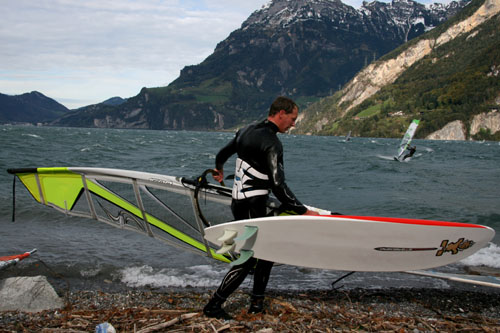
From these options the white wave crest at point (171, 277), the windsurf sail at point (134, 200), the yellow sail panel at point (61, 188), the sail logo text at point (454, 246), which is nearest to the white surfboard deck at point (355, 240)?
the sail logo text at point (454, 246)

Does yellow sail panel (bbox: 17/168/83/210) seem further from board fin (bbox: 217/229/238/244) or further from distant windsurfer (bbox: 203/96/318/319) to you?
distant windsurfer (bbox: 203/96/318/319)

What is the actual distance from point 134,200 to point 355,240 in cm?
341

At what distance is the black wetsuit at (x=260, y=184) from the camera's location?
378 cm

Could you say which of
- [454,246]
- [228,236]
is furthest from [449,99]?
[228,236]

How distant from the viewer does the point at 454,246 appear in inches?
177

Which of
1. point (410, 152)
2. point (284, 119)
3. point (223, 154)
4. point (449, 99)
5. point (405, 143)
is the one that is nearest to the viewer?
point (284, 119)

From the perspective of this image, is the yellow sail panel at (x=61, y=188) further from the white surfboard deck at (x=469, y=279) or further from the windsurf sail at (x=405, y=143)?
the windsurf sail at (x=405, y=143)

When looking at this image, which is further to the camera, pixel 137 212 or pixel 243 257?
pixel 137 212

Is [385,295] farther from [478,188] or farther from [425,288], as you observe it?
[478,188]

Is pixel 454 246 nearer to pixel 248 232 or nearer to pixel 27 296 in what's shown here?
pixel 248 232

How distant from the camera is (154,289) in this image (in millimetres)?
5746

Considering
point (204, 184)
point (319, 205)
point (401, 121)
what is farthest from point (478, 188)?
point (401, 121)

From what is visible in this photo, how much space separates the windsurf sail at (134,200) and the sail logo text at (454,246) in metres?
2.64

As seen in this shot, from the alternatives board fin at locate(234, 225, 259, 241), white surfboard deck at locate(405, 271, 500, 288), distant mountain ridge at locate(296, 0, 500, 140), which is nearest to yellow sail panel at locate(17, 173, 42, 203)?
board fin at locate(234, 225, 259, 241)
